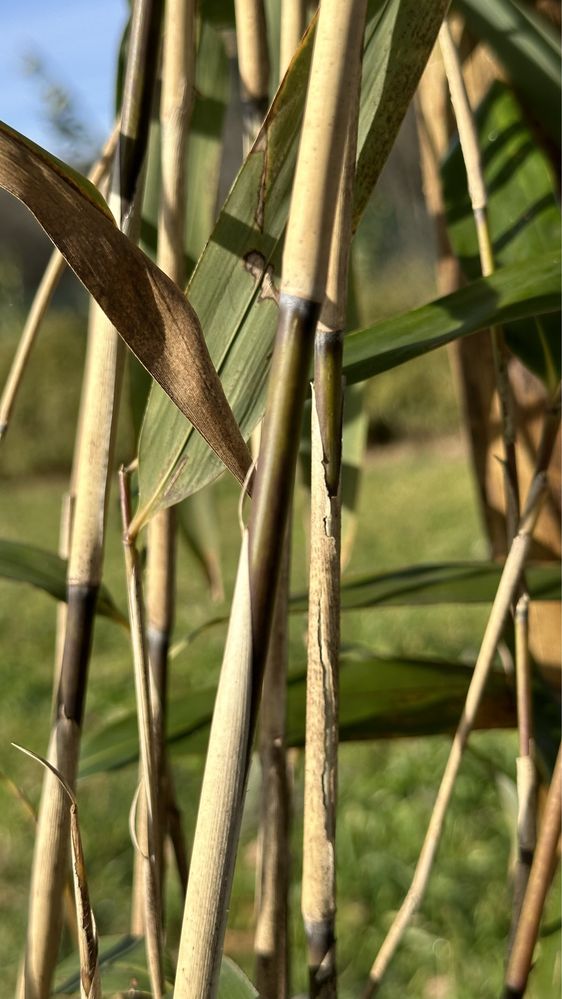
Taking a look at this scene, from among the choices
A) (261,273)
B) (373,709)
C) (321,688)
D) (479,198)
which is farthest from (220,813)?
(373,709)

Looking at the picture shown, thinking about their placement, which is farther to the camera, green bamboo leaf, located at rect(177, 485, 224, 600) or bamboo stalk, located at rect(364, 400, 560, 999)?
green bamboo leaf, located at rect(177, 485, 224, 600)

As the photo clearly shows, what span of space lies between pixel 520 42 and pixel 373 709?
15.6 inches

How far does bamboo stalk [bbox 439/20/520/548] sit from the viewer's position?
0.39 meters

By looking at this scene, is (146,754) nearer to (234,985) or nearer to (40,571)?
(234,985)

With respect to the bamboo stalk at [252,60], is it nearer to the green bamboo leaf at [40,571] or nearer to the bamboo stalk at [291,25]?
the bamboo stalk at [291,25]

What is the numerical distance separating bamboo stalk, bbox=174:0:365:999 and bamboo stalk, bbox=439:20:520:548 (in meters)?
0.19

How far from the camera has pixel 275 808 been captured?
1.37 ft

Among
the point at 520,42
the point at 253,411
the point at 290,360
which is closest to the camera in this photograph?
the point at 290,360

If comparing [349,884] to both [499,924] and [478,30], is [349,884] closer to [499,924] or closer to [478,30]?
[499,924]

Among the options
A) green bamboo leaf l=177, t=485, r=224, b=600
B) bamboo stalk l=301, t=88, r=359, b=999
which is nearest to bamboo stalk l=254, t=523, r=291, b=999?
bamboo stalk l=301, t=88, r=359, b=999

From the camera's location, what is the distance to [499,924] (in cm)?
119

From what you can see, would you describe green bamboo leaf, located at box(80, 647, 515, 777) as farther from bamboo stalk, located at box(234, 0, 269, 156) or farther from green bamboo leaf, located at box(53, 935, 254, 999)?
bamboo stalk, located at box(234, 0, 269, 156)

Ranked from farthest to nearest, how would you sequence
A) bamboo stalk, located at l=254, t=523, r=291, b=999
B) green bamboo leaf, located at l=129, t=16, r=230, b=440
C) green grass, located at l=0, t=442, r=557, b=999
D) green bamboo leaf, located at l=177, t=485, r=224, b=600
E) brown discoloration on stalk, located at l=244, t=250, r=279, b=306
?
Result: green grass, located at l=0, t=442, r=557, b=999
green bamboo leaf, located at l=177, t=485, r=224, b=600
green bamboo leaf, located at l=129, t=16, r=230, b=440
bamboo stalk, located at l=254, t=523, r=291, b=999
brown discoloration on stalk, located at l=244, t=250, r=279, b=306

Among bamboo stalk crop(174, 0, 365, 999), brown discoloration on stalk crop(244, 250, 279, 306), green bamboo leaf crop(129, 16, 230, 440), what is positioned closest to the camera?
bamboo stalk crop(174, 0, 365, 999)
